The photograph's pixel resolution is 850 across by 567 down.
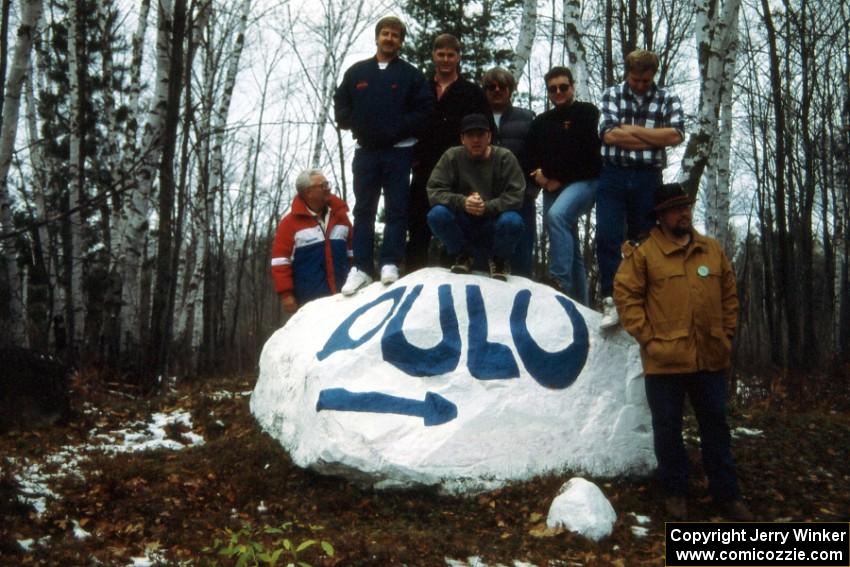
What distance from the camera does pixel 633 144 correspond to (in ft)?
21.2

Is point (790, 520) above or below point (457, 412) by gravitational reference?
below

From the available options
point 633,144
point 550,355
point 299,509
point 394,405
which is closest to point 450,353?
point 394,405

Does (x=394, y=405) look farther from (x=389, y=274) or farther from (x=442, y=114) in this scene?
(x=442, y=114)

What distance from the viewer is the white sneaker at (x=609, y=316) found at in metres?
6.71

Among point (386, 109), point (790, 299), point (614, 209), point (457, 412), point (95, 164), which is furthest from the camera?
point (95, 164)

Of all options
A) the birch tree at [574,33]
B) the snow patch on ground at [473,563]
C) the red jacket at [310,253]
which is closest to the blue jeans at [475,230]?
the red jacket at [310,253]

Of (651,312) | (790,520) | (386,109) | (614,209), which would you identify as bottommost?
(790,520)

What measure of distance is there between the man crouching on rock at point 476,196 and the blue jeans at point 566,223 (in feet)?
1.62

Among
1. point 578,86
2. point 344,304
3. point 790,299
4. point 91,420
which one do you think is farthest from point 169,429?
point 790,299

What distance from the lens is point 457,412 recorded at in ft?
20.2

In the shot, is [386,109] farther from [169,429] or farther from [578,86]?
[578,86]

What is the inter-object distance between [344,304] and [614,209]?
254 cm

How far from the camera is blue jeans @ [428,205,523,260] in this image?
6.62 metres

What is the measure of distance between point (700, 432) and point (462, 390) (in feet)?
5.75
